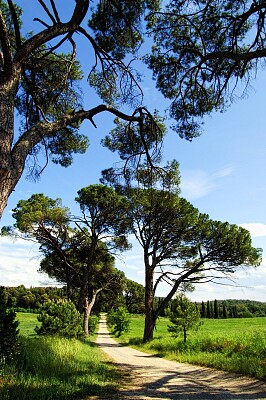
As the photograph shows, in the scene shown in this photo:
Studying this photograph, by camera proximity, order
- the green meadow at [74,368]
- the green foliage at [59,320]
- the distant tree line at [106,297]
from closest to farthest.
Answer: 1. the green meadow at [74,368]
2. the green foliage at [59,320]
3. the distant tree line at [106,297]

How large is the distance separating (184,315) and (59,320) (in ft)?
27.9

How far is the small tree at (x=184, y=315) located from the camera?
1942cm

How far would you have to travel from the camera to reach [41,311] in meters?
15.0

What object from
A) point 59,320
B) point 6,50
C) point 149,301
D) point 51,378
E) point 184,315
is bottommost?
point 51,378

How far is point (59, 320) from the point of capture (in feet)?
47.1

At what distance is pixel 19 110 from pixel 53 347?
7005mm

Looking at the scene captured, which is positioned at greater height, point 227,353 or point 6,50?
point 6,50

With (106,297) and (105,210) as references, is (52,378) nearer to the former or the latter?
(105,210)

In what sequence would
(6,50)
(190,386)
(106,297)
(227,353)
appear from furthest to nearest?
1. (106,297)
2. (227,353)
3. (190,386)
4. (6,50)

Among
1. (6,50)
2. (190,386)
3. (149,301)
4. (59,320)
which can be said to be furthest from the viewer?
(149,301)

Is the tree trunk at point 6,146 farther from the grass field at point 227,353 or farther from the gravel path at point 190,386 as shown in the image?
the grass field at point 227,353

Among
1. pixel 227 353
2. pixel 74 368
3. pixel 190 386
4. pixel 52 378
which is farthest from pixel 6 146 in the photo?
pixel 227 353

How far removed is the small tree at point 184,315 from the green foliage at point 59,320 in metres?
6.77

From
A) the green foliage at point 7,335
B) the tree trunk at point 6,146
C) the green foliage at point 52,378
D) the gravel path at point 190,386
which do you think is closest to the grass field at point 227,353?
the gravel path at point 190,386
